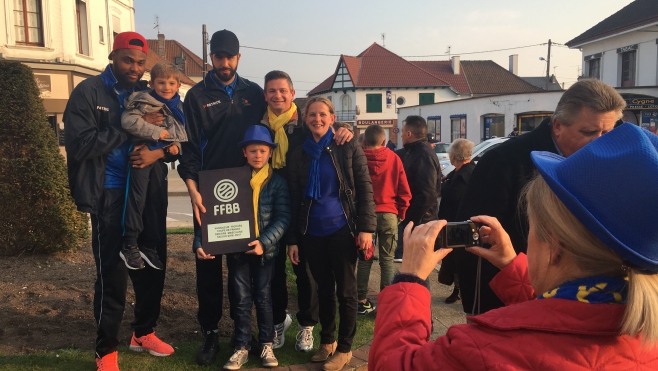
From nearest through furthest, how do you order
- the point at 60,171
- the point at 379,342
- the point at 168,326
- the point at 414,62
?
the point at 379,342 → the point at 168,326 → the point at 60,171 → the point at 414,62

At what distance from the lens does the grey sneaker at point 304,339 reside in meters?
4.29

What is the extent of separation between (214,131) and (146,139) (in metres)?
0.60

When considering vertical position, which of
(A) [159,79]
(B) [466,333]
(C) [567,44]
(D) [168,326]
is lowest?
(D) [168,326]

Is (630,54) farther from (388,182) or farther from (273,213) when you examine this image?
(273,213)

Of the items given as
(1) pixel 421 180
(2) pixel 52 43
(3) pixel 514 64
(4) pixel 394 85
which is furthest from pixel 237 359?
(3) pixel 514 64

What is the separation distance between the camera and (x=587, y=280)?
1.24 meters

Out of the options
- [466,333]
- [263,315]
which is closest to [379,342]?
[466,333]

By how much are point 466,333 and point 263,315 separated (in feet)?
9.82

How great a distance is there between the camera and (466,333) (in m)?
1.28

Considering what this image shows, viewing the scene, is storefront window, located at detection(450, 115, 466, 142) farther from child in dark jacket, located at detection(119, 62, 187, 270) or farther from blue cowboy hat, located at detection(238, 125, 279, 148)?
child in dark jacket, located at detection(119, 62, 187, 270)

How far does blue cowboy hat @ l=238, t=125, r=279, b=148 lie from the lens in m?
3.95

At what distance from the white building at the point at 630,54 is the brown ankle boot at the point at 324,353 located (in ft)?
86.9

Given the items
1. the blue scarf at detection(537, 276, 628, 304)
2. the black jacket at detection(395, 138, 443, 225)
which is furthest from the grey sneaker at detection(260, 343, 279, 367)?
the blue scarf at detection(537, 276, 628, 304)

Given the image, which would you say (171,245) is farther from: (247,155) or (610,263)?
(610,263)
